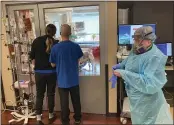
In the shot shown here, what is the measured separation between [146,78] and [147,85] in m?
0.06

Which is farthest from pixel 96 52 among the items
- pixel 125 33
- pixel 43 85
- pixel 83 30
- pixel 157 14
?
pixel 157 14

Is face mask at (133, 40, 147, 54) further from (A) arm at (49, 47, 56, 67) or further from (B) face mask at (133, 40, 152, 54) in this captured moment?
(A) arm at (49, 47, 56, 67)

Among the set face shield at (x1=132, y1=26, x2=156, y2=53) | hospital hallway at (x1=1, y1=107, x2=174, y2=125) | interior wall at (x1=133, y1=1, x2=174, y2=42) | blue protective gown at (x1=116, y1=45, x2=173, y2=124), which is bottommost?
hospital hallway at (x1=1, y1=107, x2=174, y2=125)

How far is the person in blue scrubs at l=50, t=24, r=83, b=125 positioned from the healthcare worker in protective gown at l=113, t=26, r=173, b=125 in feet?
2.85

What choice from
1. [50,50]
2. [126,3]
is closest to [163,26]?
[126,3]

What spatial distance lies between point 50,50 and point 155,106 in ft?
4.80

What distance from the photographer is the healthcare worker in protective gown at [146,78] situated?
1.80 metres

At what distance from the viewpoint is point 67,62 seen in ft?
8.87

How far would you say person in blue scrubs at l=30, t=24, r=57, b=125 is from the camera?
2811mm

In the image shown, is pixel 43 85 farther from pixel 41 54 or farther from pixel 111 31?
pixel 111 31

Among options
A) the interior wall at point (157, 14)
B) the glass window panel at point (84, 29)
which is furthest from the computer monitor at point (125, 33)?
the interior wall at point (157, 14)

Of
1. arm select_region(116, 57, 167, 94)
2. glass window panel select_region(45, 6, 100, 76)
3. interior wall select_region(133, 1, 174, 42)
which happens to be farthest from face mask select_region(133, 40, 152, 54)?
interior wall select_region(133, 1, 174, 42)

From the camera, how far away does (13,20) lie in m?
3.17

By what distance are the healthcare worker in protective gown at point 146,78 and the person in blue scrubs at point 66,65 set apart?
34.1 inches
